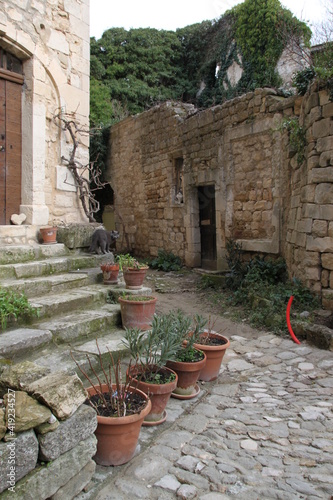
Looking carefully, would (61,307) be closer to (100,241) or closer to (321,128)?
(100,241)

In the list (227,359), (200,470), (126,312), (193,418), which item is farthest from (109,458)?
(227,359)

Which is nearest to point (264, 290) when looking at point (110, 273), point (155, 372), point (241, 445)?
point (110, 273)

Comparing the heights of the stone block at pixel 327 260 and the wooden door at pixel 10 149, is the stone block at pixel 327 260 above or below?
below

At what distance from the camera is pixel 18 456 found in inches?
66.1

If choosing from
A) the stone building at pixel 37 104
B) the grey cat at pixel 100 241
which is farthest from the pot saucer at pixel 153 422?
the stone building at pixel 37 104

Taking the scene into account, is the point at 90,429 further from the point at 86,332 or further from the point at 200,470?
the point at 86,332

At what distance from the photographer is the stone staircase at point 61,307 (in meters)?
2.91

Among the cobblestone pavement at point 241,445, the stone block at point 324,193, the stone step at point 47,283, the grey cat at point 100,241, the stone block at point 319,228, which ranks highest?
the stone block at point 324,193

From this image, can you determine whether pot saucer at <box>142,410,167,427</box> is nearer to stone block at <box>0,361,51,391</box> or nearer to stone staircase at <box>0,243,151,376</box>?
stone staircase at <box>0,243,151,376</box>

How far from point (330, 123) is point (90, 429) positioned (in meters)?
4.56

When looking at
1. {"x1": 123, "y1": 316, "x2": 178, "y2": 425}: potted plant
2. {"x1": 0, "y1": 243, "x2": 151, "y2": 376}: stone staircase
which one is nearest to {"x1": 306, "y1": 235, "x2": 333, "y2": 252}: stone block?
{"x1": 0, "y1": 243, "x2": 151, "y2": 376}: stone staircase

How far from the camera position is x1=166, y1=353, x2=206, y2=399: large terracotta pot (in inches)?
121

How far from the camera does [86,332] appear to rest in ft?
11.5

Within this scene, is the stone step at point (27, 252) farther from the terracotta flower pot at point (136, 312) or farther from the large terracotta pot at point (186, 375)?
the large terracotta pot at point (186, 375)
